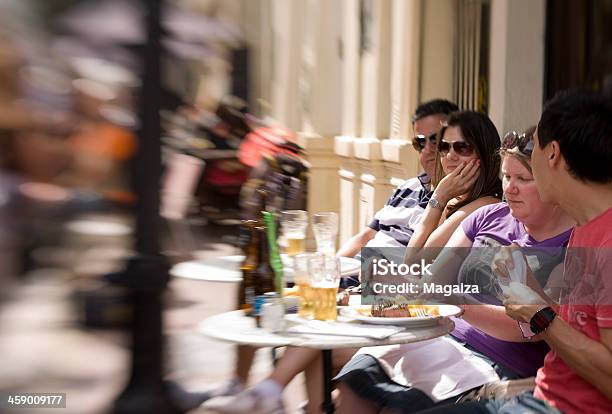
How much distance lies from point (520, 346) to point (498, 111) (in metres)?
2.45

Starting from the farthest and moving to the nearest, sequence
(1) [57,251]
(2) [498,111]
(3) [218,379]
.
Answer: (2) [498,111], (1) [57,251], (3) [218,379]

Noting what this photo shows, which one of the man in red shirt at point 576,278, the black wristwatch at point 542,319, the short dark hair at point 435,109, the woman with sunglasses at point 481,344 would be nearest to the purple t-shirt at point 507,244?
the woman with sunglasses at point 481,344

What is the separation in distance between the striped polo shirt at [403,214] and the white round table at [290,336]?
169 centimetres

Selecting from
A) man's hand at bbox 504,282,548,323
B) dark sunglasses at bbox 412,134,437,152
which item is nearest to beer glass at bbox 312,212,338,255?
dark sunglasses at bbox 412,134,437,152

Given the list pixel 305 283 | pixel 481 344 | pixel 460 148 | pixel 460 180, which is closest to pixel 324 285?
pixel 305 283

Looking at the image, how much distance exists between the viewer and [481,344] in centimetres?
298

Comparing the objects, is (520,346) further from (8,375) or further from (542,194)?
(8,375)

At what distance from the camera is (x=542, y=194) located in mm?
2523

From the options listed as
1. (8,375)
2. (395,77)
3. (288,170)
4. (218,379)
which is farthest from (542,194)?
(395,77)

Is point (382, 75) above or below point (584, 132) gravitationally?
above

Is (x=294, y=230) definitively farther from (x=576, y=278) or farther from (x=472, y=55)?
(x=472, y=55)

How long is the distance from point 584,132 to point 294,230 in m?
1.61

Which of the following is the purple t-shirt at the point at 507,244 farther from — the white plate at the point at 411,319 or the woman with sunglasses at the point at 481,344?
the white plate at the point at 411,319

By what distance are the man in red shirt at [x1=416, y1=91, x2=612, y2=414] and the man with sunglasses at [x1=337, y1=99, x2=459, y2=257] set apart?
205 centimetres
